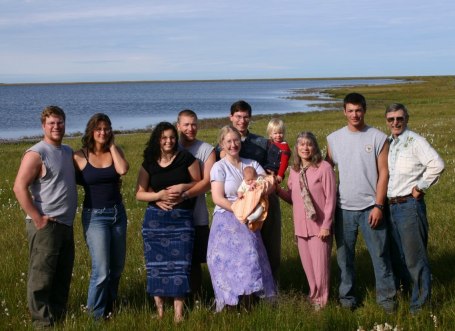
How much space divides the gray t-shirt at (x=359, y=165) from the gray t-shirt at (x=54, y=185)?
3.05 m

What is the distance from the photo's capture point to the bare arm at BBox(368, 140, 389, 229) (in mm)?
6605

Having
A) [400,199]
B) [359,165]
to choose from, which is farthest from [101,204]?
[400,199]

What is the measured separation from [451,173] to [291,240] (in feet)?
23.5

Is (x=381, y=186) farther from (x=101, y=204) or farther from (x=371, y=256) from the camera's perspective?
(x=101, y=204)

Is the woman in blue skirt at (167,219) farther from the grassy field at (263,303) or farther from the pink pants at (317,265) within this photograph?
the pink pants at (317,265)

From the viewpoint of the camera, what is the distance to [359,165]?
6.71 m

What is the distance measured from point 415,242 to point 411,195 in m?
0.52

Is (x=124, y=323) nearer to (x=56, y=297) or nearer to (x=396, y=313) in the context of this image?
(x=56, y=297)

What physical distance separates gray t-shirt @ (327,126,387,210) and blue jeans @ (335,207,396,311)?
0.14 metres

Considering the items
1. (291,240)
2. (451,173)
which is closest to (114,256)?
(291,240)

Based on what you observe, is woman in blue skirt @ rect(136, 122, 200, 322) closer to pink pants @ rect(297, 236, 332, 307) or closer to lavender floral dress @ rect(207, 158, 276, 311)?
lavender floral dress @ rect(207, 158, 276, 311)

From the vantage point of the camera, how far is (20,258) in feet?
30.3

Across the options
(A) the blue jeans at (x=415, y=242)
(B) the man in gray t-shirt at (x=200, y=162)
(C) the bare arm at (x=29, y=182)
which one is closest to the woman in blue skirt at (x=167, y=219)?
(B) the man in gray t-shirt at (x=200, y=162)

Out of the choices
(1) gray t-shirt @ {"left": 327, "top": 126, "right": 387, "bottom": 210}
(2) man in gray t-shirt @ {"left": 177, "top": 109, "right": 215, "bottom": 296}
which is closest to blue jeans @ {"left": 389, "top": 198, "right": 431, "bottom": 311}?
(1) gray t-shirt @ {"left": 327, "top": 126, "right": 387, "bottom": 210}
